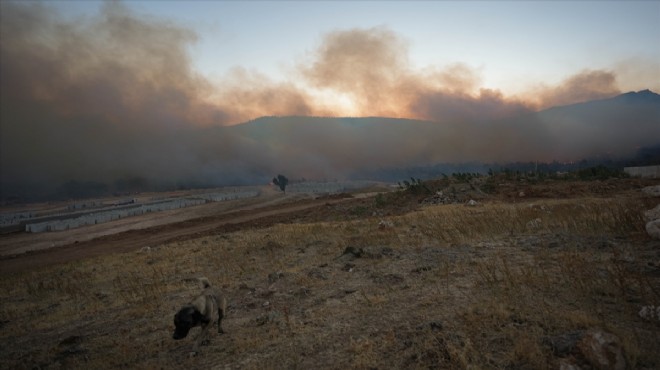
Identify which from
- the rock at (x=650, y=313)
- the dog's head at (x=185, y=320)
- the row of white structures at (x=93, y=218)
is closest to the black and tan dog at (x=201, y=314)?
the dog's head at (x=185, y=320)

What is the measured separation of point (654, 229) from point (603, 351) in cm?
784

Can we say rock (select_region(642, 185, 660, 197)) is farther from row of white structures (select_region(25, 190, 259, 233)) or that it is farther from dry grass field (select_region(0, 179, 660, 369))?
row of white structures (select_region(25, 190, 259, 233))

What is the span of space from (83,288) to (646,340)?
15906 millimetres

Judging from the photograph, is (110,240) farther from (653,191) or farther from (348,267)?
(653,191)

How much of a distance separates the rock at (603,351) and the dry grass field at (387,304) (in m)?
0.07

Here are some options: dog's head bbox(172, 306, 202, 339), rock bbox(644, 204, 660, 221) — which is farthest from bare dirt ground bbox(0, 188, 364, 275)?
rock bbox(644, 204, 660, 221)

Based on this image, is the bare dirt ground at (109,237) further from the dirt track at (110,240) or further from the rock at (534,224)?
the rock at (534,224)

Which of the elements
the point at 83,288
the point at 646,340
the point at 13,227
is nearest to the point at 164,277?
the point at 83,288

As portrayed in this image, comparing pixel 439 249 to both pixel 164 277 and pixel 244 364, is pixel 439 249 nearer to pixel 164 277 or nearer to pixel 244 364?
pixel 244 364

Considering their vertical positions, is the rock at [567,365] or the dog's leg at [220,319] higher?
the rock at [567,365]

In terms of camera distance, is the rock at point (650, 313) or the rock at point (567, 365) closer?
the rock at point (567, 365)

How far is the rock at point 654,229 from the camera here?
9175 mm

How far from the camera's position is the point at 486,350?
479 centimetres

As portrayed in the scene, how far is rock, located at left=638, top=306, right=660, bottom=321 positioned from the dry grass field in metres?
0.09
